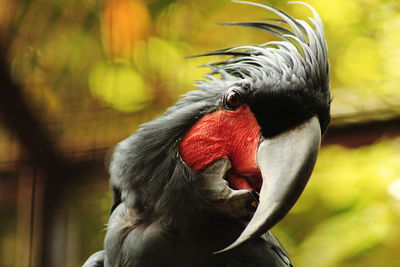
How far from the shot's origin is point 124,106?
3125mm

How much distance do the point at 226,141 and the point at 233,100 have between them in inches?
4.9

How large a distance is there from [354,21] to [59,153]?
1588 millimetres

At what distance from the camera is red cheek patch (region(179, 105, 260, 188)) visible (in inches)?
73.3

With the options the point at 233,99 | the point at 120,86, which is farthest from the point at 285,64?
the point at 120,86

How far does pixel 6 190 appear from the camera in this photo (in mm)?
3080

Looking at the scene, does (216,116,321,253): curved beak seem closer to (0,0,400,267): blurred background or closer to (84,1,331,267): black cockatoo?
(84,1,331,267): black cockatoo

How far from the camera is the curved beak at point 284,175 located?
1660 mm

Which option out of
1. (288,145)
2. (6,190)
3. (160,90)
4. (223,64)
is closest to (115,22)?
(160,90)

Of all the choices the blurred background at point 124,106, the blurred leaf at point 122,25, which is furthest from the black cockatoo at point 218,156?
the blurred leaf at point 122,25

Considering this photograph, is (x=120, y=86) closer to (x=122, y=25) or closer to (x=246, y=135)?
(x=122, y=25)

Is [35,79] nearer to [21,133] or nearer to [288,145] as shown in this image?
[21,133]

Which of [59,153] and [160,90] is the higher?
[160,90]

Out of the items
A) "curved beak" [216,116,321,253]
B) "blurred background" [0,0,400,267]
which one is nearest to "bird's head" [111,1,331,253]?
"curved beak" [216,116,321,253]

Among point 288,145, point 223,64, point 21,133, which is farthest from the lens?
point 21,133
